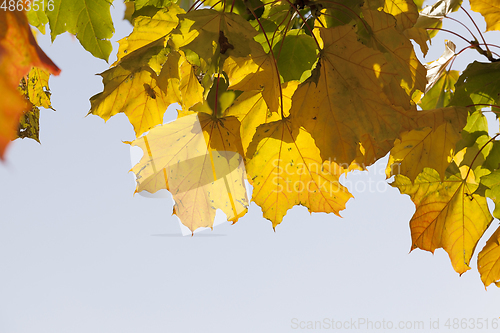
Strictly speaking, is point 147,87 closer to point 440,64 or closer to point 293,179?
point 293,179

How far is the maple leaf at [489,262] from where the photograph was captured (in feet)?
3.15

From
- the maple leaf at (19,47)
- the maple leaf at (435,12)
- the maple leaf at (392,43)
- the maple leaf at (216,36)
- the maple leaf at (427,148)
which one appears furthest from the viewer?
the maple leaf at (435,12)

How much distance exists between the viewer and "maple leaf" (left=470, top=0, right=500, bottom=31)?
97 centimetres

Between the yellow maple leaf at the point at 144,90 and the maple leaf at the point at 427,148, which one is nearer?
the yellow maple leaf at the point at 144,90

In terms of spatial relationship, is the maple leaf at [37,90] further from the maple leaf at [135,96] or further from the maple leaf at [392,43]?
the maple leaf at [392,43]

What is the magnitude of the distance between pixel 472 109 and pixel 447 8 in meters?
0.29

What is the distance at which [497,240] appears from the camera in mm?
917

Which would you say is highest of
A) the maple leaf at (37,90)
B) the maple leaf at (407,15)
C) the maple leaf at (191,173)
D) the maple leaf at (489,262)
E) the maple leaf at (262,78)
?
the maple leaf at (407,15)

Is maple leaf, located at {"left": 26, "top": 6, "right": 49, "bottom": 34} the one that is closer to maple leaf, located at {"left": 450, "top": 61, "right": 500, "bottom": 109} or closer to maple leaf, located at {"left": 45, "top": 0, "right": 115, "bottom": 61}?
maple leaf, located at {"left": 45, "top": 0, "right": 115, "bottom": 61}

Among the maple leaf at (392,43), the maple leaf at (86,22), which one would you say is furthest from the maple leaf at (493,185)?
the maple leaf at (86,22)

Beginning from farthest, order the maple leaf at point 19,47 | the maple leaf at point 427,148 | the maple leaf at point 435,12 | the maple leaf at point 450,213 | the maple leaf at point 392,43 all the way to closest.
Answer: the maple leaf at point 450,213 → the maple leaf at point 435,12 → the maple leaf at point 427,148 → the maple leaf at point 392,43 → the maple leaf at point 19,47

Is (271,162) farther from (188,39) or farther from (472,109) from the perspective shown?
(472,109)

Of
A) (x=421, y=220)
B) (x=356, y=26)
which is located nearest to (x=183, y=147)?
(x=356, y=26)

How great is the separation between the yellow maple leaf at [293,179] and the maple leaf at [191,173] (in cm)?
5
